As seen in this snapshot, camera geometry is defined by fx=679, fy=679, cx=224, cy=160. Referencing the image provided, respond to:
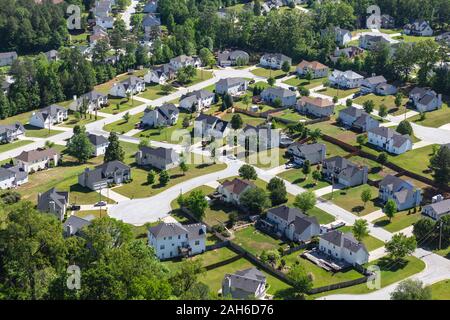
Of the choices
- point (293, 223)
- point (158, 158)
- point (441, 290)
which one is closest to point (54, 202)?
point (158, 158)

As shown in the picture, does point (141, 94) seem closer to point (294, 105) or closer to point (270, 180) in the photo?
point (294, 105)

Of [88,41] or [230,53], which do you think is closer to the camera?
[230,53]

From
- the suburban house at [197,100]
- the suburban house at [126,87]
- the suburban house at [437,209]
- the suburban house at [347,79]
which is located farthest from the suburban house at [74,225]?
the suburban house at [347,79]

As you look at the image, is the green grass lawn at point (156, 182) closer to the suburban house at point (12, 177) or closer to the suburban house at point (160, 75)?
the suburban house at point (12, 177)

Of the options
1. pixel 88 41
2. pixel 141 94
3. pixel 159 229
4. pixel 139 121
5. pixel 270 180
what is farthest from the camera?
pixel 88 41

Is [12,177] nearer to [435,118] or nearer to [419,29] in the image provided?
[435,118]
